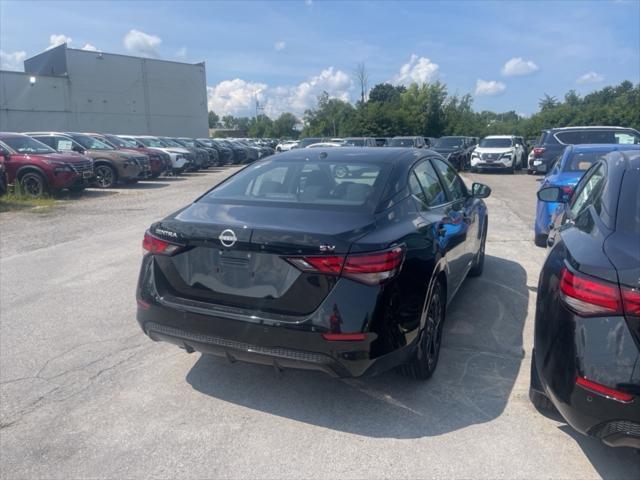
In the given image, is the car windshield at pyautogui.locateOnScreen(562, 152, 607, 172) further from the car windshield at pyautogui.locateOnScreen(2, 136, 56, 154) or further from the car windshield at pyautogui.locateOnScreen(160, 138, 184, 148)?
the car windshield at pyautogui.locateOnScreen(160, 138, 184, 148)

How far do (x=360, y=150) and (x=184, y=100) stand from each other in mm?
47626

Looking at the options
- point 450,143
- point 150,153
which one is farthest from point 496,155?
point 150,153

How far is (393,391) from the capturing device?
3742 millimetres

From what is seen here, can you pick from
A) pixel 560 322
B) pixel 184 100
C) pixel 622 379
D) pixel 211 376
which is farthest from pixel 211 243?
pixel 184 100

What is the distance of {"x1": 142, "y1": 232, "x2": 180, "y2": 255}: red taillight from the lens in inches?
135

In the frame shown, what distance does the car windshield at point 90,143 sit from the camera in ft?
58.4

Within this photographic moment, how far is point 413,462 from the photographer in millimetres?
2939

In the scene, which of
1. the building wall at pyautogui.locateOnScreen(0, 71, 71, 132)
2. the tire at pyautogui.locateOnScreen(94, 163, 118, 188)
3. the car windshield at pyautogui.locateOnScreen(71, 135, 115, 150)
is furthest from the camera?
the building wall at pyautogui.locateOnScreen(0, 71, 71, 132)

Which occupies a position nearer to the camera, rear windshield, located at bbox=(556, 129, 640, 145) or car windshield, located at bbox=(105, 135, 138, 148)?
rear windshield, located at bbox=(556, 129, 640, 145)

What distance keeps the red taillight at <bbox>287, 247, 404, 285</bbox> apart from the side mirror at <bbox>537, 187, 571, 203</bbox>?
2606 millimetres

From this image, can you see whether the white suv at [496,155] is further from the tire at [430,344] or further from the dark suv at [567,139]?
the tire at [430,344]

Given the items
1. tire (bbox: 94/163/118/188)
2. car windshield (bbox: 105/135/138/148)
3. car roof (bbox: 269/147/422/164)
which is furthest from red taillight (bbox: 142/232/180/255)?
car windshield (bbox: 105/135/138/148)

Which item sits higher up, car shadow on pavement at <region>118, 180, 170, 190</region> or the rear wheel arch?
the rear wheel arch

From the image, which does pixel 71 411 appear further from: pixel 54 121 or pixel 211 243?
pixel 54 121
